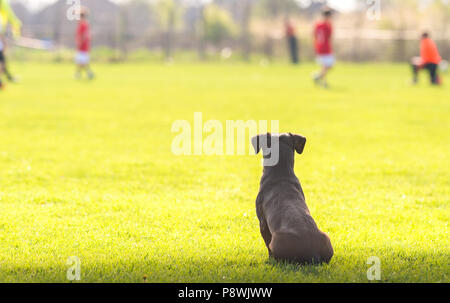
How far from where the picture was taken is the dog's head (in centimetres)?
454

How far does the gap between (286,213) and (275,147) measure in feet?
2.08

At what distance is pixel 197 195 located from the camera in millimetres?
6609

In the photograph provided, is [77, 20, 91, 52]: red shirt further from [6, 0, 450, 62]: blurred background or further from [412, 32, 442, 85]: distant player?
[6, 0, 450, 62]: blurred background

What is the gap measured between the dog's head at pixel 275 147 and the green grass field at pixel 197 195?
30.5 inches

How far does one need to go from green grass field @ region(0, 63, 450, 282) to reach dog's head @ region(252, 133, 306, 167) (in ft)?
2.54

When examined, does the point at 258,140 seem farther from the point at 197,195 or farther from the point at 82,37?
the point at 82,37

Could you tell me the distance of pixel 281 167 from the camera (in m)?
4.52

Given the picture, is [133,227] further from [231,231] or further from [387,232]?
[387,232]

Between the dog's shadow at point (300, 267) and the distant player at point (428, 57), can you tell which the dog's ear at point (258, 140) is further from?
the distant player at point (428, 57)

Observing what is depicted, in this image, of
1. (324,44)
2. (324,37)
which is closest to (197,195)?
(324,44)

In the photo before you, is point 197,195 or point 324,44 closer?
point 197,195

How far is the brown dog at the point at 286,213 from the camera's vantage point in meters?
4.06

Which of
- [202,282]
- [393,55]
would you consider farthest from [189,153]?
[393,55]

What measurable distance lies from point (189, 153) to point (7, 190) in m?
3.21
